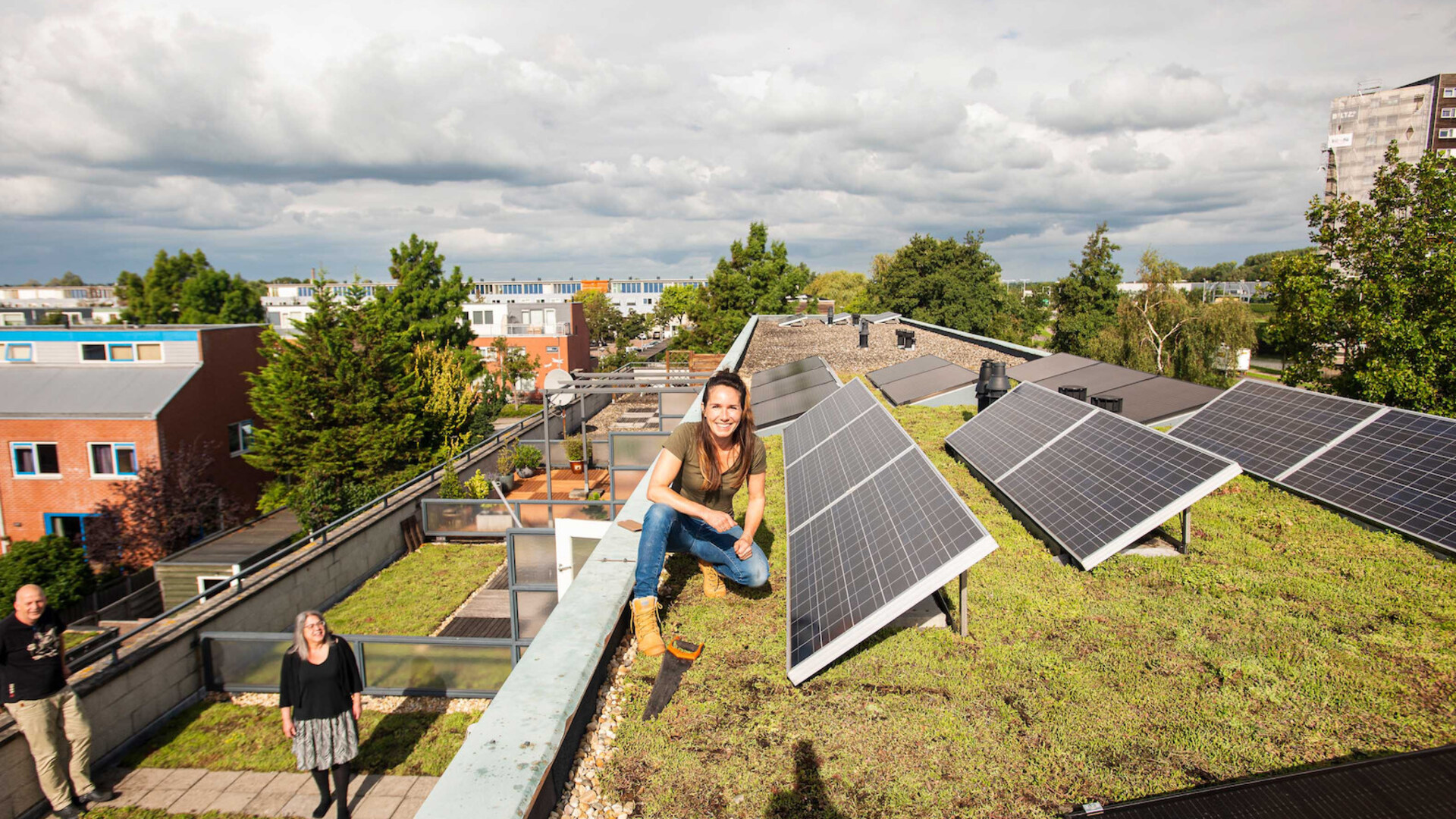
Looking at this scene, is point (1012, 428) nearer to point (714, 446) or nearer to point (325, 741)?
point (714, 446)

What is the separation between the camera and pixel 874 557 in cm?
471

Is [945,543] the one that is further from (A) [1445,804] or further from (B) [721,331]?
(B) [721,331]

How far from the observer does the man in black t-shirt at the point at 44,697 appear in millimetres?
7480

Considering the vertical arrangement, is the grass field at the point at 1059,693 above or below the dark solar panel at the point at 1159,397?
below

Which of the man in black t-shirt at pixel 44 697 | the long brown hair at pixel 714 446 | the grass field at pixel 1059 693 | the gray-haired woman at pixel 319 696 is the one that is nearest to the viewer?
the grass field at pixel 1059 693

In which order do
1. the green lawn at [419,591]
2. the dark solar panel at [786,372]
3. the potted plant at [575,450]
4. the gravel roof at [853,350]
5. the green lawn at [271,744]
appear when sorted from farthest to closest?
the potted plant at [575,450] → the gravel roof at [853,350] → the dark solar panel at [786,372] → the green lawn at [419,591] → the green lawn at [271,744]

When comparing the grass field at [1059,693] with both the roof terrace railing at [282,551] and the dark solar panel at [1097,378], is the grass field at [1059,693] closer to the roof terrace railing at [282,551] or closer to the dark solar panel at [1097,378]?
the dark solar panel at [1097,378]

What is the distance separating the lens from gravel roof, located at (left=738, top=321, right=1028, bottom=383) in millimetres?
24734

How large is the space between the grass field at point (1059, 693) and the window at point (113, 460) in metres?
34.1

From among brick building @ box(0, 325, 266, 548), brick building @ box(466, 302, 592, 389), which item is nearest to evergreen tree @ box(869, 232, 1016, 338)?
brick building @ box(466, 302, 592, 389)

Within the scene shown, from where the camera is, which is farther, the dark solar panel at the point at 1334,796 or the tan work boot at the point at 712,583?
the tan work boot at the point at 712,583

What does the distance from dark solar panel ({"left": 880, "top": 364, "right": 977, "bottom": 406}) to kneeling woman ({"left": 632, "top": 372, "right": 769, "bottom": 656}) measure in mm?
11614

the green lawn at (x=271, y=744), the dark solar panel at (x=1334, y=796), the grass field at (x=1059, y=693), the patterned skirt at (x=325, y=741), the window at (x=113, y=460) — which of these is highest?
the dark solar panel at (x=1334, y=796)

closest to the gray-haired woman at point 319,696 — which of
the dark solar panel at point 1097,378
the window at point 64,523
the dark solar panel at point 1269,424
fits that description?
the dark solar panel at point 1269,424
